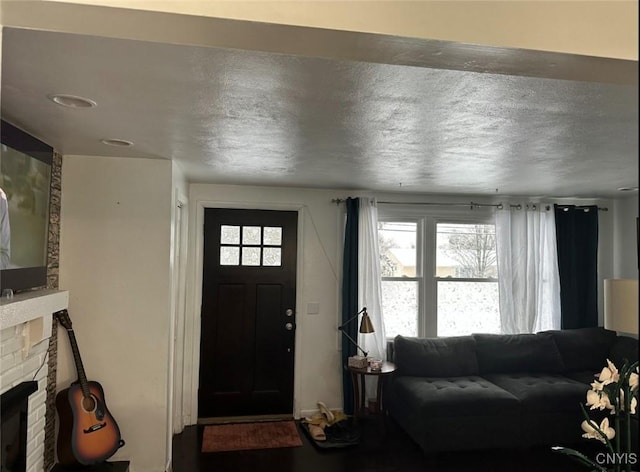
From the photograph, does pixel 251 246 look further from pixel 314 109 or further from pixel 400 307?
pixel 314 109

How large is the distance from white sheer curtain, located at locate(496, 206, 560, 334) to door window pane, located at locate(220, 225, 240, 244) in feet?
8.92

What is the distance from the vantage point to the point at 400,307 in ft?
16.2

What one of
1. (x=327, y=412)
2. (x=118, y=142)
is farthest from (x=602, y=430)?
(x=327, y=412)

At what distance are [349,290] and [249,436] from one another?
162cm

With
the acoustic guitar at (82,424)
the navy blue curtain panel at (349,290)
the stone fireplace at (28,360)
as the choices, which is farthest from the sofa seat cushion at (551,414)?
the stone fireplace at (28,360)

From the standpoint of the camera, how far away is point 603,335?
4840 mm

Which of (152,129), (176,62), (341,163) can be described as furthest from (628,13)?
(341,163)

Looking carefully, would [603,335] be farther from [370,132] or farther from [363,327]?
[370,132]

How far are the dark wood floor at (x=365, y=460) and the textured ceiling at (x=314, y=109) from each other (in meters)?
2.28

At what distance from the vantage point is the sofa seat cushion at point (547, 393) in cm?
395

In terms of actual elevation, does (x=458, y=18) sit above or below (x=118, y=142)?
below

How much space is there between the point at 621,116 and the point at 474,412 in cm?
268

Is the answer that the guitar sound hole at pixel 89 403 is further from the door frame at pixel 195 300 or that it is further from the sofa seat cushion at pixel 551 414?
the sofa seat cushion at pixel 551 414

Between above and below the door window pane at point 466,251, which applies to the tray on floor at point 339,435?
below
